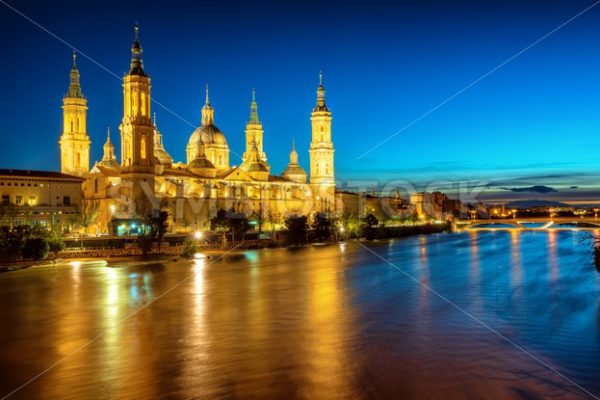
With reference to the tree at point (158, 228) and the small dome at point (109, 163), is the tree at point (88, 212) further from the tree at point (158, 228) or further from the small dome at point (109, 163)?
the tree at point (158, 228)

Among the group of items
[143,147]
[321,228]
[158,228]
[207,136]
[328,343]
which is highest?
[207,136]

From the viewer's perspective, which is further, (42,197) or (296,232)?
(296,232)

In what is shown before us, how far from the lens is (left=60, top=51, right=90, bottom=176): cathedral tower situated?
59.8 meters

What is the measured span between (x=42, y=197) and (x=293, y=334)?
37.8 m

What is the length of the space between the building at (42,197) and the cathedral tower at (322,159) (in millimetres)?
34797

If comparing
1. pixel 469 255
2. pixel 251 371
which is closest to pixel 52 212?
pixel 469 255

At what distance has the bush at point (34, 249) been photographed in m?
31.7

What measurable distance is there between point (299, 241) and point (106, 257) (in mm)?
18932

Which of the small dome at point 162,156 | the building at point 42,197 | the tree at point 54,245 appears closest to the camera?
the tree at point 54,245

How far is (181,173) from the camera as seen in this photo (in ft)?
198

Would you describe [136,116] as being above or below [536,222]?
above

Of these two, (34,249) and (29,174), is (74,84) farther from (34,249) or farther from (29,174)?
(34,249)

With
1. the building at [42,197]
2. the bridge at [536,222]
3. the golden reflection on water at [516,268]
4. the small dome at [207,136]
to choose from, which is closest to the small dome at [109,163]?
the building at [42,197]

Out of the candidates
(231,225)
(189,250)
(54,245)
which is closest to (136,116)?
(231,225)
